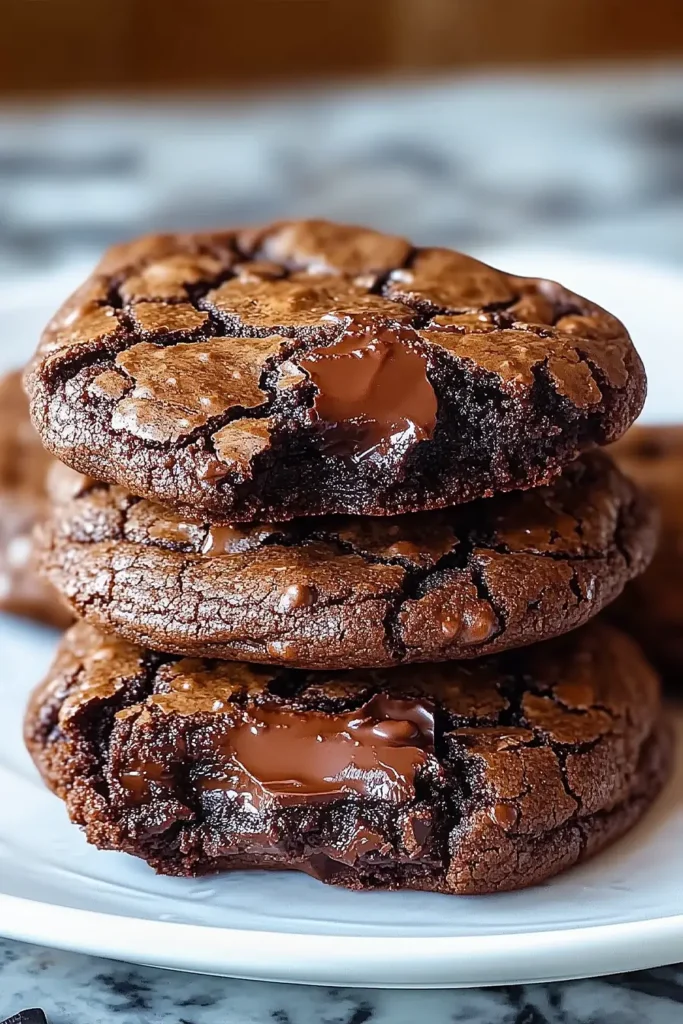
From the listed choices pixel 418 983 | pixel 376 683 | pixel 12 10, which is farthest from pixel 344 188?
pixel 418 983

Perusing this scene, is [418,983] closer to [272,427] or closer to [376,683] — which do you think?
[376,683]

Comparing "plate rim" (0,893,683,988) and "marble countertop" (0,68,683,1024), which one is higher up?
"plate rim" (0,893,683,988)

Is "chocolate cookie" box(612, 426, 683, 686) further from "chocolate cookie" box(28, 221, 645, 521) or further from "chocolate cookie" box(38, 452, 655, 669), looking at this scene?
"chocolate cookie" box(28, 221, 645, 521)

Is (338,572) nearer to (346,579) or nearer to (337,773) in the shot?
(346,579)

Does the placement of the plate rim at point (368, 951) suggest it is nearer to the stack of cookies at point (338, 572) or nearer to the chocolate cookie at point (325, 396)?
the stack of cookies at point (338, 572)

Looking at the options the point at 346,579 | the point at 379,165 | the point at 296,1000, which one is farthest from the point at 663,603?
the point at 379,165

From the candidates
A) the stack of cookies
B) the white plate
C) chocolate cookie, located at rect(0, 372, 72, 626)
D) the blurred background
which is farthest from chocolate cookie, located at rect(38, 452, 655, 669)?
the blurred background

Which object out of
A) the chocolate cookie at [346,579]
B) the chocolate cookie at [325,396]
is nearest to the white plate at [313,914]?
the chocolate cookie at [346,579]
